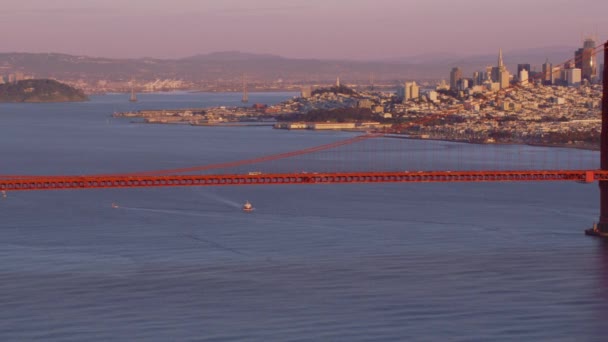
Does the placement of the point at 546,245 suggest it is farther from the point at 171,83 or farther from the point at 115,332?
the point at 171,83

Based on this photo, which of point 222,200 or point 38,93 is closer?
point 222,200

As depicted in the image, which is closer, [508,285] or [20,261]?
[508,285]

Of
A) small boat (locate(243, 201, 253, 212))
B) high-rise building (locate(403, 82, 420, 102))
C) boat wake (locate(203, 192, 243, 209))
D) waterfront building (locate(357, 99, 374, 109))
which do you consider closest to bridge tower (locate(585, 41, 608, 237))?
small boat (locate(243, 201, 253, 212))

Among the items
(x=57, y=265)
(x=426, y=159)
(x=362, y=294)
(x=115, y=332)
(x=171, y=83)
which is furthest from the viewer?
(x=171, y=83)

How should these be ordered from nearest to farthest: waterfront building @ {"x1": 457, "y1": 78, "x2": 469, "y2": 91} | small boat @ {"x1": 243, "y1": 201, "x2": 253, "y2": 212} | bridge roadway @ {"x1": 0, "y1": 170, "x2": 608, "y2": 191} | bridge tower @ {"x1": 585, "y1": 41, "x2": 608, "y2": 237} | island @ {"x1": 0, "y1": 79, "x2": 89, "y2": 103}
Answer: bridge roadway @ {"x1": 0, "y1": 170, "x2": 608, "y2": 191} < bridge tower @ {"x1": 585, "y1": 41, "x2": 608, "y2": 237} < small boat @ {"x1": 243, "y1": 201, "x2": 253, "y2": 212} < waterfront building @ {"x1": 457, "y1": 78, "x2": 469, "y2": 91} < island @ {"x1": 0, "y1": 79, "x2": 89, "y2": 103}

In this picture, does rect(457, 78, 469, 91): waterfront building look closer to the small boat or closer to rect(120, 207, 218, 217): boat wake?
the small boat

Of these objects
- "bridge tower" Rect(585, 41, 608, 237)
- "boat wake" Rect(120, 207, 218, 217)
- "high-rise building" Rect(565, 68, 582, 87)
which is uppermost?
"high-rise building" Rect(565, 68, 582, 87)

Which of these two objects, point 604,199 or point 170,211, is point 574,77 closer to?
point 170,211

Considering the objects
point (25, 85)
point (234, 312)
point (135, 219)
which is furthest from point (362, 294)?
point (25, 85)

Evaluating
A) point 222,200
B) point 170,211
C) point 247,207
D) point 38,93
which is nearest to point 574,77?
point 38,93
